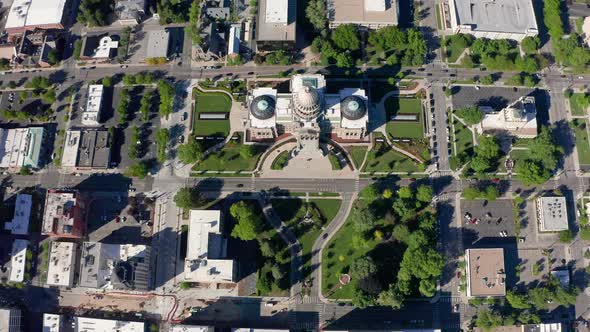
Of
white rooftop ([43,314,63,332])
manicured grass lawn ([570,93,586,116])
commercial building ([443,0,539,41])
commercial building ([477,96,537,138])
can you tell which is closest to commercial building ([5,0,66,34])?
white rooftop ([43,314,63,332])

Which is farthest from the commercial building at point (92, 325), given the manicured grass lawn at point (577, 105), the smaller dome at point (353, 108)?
the manicured grass lawn at point (577, 105)

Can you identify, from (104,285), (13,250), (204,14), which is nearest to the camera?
(104,285)

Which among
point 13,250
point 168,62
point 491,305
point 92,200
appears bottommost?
point 491,305

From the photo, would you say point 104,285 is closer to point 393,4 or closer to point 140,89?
point 140,89

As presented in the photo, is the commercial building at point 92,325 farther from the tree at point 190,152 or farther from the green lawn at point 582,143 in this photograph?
the green lawn at point 582,143

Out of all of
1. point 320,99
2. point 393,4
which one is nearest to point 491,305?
point 320,99

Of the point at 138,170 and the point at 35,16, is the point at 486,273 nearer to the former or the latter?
the point at 138,170

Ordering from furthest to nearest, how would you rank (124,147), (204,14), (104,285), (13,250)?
(204,14)
(124,147)
(13,250)
(104,285)
